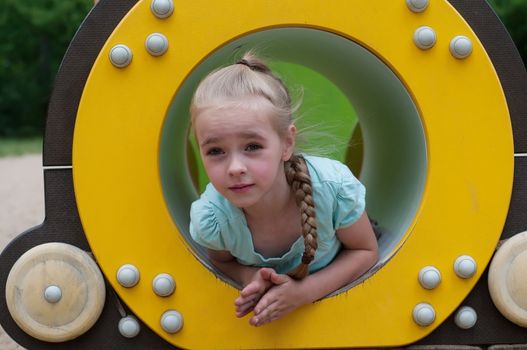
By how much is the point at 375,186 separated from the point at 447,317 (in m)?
0.79

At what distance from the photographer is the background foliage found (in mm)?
12367

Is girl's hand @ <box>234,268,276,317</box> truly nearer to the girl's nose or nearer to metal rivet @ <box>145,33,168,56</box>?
the girl's nose

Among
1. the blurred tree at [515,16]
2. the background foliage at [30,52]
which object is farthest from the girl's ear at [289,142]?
the background foliage at [30,52]

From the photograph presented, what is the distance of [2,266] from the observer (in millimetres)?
1377

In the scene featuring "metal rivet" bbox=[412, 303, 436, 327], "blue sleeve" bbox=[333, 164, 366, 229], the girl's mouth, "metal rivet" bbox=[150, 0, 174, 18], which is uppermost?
"metal rivet" bbox=[150, 0, 174, 18]

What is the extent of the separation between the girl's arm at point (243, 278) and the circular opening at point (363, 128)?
0.03 metres

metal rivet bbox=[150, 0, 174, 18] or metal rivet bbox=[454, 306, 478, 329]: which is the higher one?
metal rivet bbox=[150, 0, 174, 18]

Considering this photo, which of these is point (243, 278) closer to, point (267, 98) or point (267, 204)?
point (267, 204)

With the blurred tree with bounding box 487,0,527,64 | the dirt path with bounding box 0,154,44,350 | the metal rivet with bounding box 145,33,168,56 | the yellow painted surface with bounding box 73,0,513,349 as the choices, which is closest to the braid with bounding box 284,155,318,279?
the yellow painted surface with bounding box 73,0,513,349

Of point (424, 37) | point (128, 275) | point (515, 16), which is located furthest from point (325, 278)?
point (515, 16)

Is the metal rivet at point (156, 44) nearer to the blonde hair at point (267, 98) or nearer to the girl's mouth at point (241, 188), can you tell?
the blonde hair at point (267, 98)

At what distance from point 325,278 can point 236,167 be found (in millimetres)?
341

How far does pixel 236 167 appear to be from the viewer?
1.21 m

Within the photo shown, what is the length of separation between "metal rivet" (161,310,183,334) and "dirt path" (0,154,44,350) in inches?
20.4
